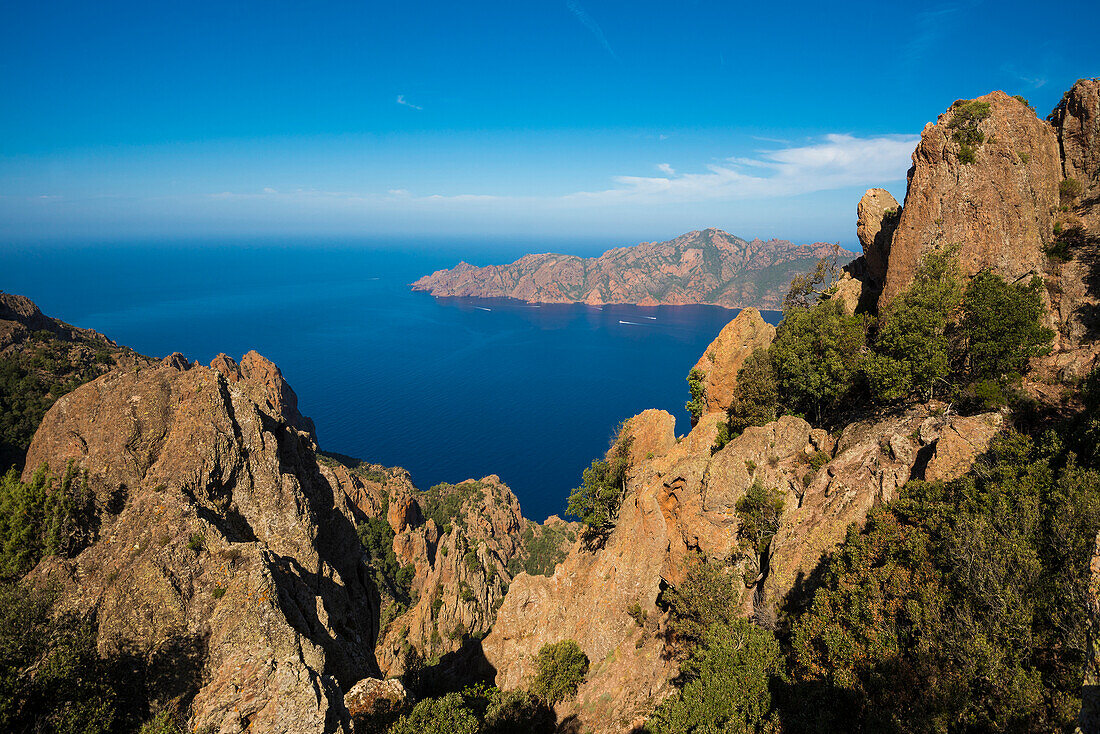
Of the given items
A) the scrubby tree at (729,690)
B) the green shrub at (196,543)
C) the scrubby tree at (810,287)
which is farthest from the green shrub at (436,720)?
the scrubby tree at (810,287)

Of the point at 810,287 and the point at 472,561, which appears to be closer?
the point at 810,287

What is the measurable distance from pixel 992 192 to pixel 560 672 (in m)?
42.5

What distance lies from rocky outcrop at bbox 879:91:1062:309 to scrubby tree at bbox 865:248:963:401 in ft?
6.00

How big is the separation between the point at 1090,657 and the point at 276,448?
33025 mm

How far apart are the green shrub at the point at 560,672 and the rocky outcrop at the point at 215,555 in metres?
11.1

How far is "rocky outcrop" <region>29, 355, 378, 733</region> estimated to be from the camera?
16.2 metres

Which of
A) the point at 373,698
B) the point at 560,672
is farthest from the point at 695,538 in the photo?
the point at 373,698

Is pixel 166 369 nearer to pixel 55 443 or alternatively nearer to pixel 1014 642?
pixel 55 443

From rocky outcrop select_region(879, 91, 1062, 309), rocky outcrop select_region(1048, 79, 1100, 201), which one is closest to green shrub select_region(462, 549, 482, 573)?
rocky outcrop select_region(879, 91, 1062, 309)

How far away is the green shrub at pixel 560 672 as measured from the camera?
97.1ft

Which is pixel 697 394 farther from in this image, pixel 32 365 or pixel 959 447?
pixel 32 365

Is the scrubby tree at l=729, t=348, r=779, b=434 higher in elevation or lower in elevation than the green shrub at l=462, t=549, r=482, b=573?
higher

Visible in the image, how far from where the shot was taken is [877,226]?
42.5 meters

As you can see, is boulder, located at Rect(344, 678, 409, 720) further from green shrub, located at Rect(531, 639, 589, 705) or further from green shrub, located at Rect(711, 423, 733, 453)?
green shrub, located at Rect(711, 423, 733, 453)
